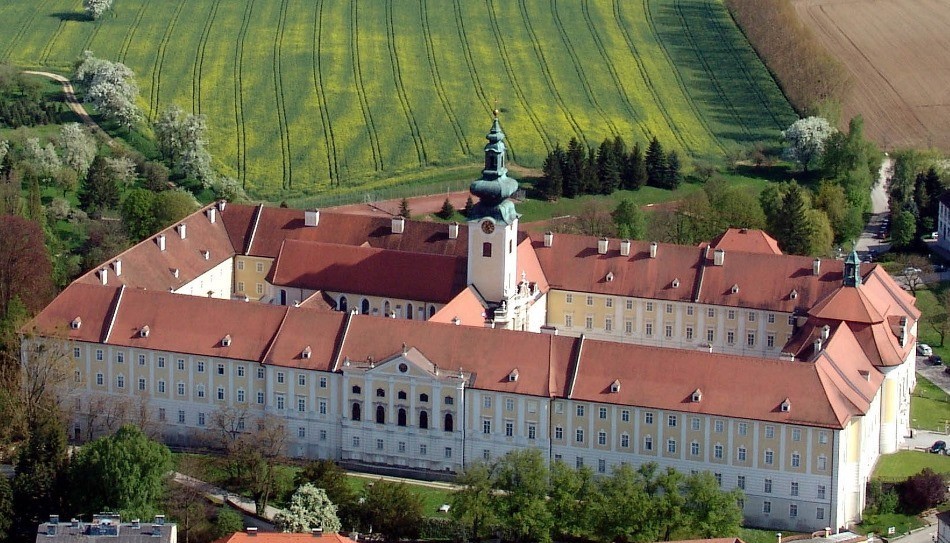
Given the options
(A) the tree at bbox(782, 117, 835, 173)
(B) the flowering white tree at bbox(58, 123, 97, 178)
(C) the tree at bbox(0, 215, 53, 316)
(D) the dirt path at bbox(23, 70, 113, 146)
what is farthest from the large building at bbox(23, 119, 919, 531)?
(A) the tree at bbox(782, 117, 835, 173)

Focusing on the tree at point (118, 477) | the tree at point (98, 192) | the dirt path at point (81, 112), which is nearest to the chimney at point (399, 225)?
the tree at point (98, 192)

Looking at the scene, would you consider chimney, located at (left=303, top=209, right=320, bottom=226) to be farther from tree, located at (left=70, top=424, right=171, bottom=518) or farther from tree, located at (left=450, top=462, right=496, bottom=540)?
tree, located at (left=450, top=462, right=496, bottom=540)

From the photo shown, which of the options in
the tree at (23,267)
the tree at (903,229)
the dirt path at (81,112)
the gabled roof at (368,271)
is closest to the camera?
the gabled roof at (368,271)

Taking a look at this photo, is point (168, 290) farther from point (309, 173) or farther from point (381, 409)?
point (309, 173)

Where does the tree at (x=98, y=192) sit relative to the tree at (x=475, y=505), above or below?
above

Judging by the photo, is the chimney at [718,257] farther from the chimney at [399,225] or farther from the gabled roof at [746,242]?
the chimney at [399,225]

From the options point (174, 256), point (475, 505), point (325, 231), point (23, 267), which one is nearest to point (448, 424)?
point (475, 505)

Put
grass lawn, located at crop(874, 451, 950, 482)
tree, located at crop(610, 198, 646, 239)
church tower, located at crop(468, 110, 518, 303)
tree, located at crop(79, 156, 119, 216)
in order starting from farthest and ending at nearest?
tree, located at crop(79, 156, 119, 216)
tree, located at crop(610, 198, 646, 239)
church tower, located at crop(468, 110, 518, 303)
grass lawn, located at crop(874, 451, 950, 482)
